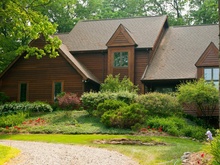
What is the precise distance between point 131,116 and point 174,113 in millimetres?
4800

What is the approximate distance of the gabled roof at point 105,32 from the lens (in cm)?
3058

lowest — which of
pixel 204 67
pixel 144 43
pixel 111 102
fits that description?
pixel 111 102

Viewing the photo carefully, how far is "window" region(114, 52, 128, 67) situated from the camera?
2919 cm

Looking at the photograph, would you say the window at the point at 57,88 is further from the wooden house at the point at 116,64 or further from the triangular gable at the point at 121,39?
the triangular gable at the point at 121,39

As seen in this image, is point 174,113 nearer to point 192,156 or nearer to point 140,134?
point 140,134

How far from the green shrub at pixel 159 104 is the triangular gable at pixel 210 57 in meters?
4.47

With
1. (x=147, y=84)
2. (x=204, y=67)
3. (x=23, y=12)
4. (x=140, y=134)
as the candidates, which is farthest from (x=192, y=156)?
(x=147, y=84)

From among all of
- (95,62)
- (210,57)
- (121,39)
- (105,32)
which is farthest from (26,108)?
(210,57)

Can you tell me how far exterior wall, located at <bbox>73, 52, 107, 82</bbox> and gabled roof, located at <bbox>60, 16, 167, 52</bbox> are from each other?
509 mm

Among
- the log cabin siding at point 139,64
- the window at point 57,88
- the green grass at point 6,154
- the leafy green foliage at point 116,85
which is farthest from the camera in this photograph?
the log cabin siding at point 139,64

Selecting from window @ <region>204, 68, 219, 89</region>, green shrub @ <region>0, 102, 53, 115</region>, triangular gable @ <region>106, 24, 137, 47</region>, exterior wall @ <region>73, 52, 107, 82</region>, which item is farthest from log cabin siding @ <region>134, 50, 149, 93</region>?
green shrub @ <region>0, 102, 53, 115</region>

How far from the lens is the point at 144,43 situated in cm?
2964

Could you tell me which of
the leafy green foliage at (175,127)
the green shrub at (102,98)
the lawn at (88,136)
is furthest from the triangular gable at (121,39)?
the leafy green foliage at (175,127)

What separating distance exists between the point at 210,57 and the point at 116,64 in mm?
7669
